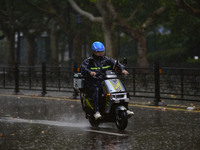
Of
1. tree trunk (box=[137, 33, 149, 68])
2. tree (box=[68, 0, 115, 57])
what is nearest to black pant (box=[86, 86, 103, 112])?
tree (box=[68, 0, 115, 57])

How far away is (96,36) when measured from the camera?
48875 mm

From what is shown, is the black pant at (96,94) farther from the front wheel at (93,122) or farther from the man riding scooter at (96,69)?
the front wheel at (93,122)

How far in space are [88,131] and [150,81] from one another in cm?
735

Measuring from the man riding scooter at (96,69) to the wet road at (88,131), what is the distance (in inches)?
30.1

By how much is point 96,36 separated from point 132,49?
206 inches

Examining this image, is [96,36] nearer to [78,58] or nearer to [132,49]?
[132,49]

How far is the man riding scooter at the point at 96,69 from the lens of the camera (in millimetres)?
10508

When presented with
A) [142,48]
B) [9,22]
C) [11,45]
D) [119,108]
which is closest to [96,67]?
[119,108]

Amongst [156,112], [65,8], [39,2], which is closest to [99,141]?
[156,112]

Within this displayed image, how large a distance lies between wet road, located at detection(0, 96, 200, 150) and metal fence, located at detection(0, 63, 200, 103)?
202 centimetres

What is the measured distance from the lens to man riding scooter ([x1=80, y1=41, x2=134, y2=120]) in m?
10.5

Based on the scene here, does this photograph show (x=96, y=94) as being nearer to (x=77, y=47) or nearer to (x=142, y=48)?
(x=142, y=48)

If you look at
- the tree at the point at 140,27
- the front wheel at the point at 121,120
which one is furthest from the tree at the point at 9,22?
the front wheel at the point at 121,120

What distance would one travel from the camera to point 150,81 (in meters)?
17.3
